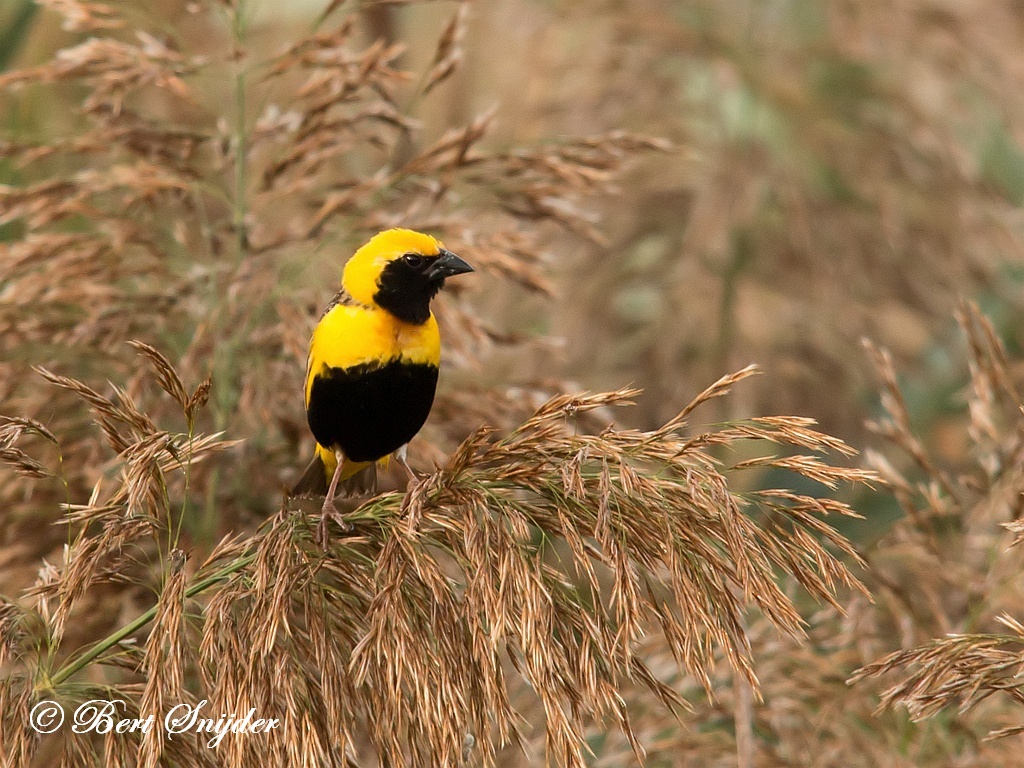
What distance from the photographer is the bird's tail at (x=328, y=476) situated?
2.95 metres

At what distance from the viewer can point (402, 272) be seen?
2752 mm

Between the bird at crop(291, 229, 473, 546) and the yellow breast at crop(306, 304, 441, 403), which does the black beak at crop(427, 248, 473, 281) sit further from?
the yellow breast at crop(306, 304, 441, 403)

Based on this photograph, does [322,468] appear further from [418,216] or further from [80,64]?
[80,64]

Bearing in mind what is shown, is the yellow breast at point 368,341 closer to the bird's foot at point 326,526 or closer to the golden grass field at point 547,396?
the golden grass field at point 547,396

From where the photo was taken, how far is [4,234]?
3379mm

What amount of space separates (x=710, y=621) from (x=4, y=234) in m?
2.45

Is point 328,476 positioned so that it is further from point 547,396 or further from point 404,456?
point 547,396

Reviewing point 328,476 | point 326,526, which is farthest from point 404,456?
point 326,526

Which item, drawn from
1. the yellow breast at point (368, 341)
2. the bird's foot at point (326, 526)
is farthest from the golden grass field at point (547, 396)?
the yellow breast at point (368, 341)

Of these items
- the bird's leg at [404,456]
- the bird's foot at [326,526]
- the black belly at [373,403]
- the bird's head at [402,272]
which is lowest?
the bird's leg at [404,456]

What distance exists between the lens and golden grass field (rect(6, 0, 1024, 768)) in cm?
185

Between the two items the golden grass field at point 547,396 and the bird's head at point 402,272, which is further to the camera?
the bird's head at point 402,272

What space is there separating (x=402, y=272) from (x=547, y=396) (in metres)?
0.49

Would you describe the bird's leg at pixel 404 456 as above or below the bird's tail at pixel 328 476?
above
